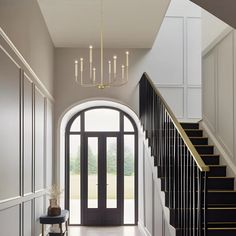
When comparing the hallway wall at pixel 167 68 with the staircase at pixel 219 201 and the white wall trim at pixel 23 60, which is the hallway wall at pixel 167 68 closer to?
the white wall trim at pixel 23 60

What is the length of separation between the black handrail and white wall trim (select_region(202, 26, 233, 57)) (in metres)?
1.27

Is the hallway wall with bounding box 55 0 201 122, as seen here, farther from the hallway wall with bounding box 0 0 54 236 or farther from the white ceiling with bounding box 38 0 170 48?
the hallway wall with bounding box 0 0 54 236

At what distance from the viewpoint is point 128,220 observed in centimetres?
1039

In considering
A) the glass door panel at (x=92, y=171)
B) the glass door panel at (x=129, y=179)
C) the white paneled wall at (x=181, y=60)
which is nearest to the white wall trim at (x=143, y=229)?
the glass door panel at (x=129, y=179)

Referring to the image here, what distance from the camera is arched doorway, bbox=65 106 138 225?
1038 centimetres

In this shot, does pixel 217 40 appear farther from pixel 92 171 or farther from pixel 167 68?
pixel 92 171

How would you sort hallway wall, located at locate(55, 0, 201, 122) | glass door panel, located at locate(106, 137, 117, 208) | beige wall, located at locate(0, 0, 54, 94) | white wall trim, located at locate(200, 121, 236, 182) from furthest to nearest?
glass door panel, located at locate(106, 137, 117, 208) → hallway wall, located at locate(55, 0, 201, 122) → white wall trim, located at locate(200, 121, 236, 182) → beige wall, located at locate(0, 0, 54, 94)

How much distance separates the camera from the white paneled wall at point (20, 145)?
14.1 feet

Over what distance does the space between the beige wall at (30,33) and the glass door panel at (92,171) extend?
240 cm

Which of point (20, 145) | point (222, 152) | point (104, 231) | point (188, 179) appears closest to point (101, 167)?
point (104, 231)

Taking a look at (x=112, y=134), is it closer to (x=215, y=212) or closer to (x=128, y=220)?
(x=128, y=220)

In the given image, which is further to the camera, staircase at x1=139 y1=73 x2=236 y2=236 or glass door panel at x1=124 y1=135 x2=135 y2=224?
glass door panel at x1=124 y1=135 x2=135 y2=224

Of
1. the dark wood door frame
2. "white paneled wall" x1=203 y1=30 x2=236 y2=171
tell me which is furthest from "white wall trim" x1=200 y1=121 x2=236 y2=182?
the dark wood door frame

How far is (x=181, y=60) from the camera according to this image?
9383 millimetres
